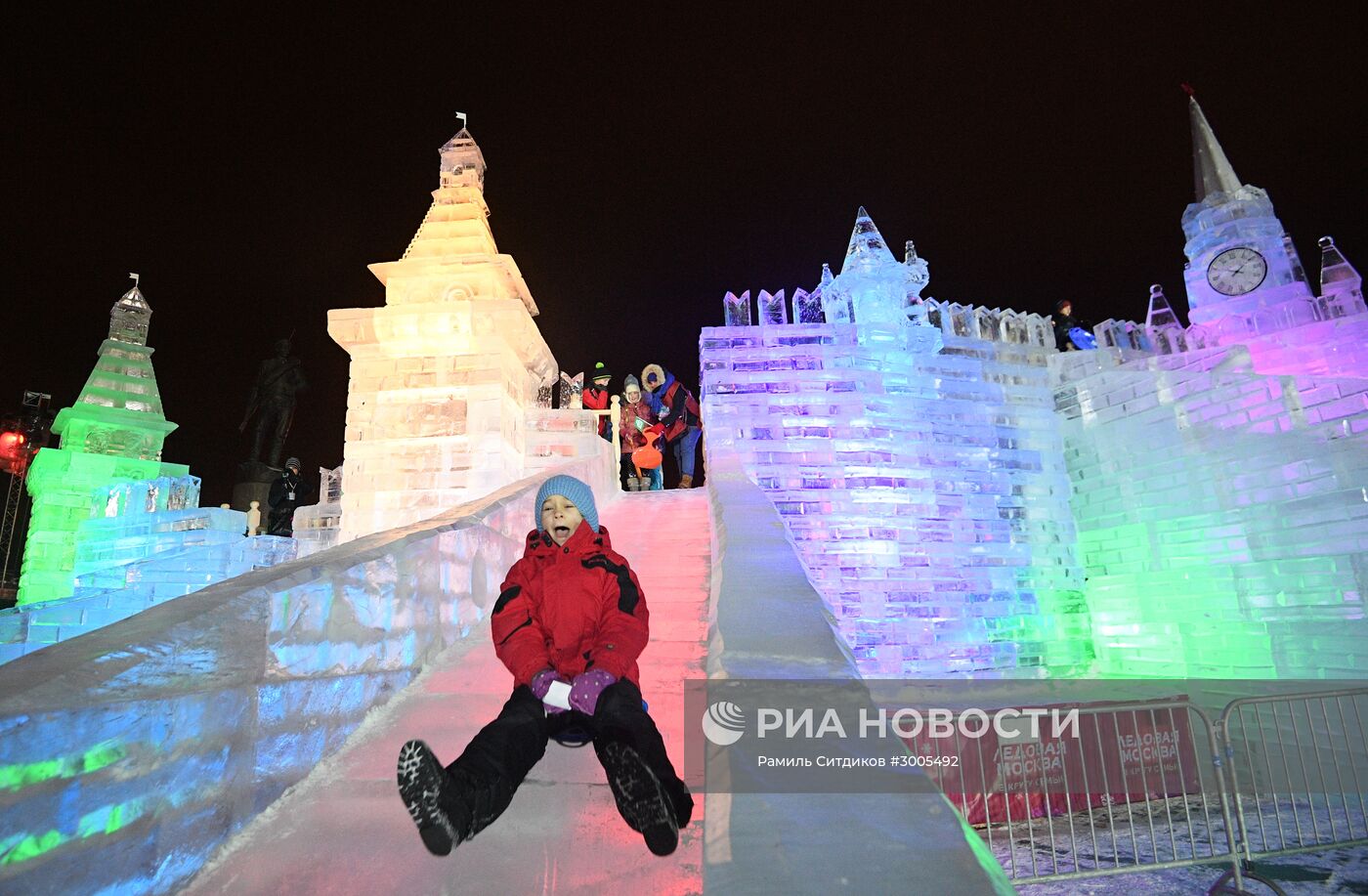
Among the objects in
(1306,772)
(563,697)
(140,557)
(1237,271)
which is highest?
(1237,271)

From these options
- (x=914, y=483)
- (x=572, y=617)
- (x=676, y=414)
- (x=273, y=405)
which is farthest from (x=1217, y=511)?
(x=273, y=405)

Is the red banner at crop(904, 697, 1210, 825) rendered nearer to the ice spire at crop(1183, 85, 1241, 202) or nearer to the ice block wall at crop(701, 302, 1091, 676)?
the ice block wall at crop(701, 302, 1091, 676)

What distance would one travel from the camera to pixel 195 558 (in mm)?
9500

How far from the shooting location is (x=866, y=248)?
969cm

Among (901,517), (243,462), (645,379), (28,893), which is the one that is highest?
(645,379)

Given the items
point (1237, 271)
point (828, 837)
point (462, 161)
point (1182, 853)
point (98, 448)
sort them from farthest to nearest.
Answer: point (98, 448)
point (1237, 271)
point (462, 161)
point (1182, 853)
point (828, 837)

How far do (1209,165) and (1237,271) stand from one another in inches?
134

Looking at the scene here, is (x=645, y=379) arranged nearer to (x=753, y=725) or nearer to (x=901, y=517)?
(x=901, y=517)

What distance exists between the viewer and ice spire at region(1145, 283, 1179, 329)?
10646mm

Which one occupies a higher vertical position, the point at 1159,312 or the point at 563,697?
the point at 1159,312

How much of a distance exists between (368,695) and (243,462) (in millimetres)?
13703

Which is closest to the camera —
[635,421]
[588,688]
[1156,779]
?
[588,688]

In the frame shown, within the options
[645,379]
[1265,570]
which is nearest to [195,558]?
[645,379]

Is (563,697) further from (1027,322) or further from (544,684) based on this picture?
(1027,322)
